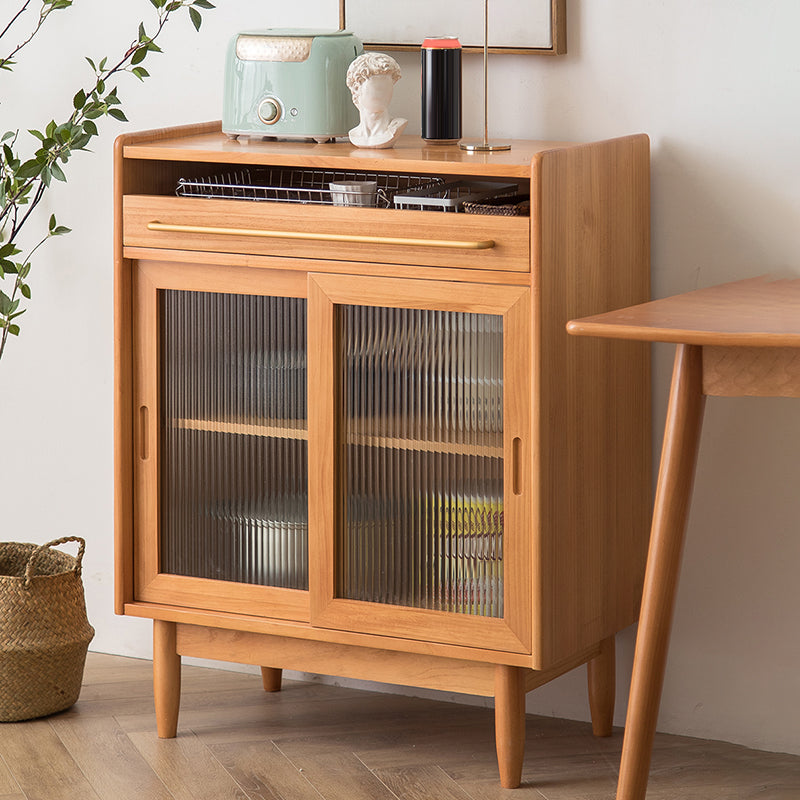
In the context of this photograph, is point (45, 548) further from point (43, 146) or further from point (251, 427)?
point (43, 146)

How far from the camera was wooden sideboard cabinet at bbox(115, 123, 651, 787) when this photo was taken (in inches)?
93.0

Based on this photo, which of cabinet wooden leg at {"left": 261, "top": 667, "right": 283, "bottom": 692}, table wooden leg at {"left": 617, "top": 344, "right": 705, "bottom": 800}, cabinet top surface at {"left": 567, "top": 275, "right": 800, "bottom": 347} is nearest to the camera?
cabinet top surface at {"left": 567, "top": 275, "right": 800, "bottom": 347}

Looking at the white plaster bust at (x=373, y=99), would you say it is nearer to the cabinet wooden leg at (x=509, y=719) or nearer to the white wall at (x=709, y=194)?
the white wall at (x=709, y=194)

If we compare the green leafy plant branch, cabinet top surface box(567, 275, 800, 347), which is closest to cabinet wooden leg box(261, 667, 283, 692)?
the green leafy plant branch

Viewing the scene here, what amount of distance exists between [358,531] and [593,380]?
49cm

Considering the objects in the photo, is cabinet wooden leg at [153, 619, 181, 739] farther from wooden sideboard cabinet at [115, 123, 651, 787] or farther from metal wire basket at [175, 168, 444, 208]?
metal wire basket at [175, 168, 444, 208]

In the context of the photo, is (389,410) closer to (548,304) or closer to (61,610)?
(548,304)

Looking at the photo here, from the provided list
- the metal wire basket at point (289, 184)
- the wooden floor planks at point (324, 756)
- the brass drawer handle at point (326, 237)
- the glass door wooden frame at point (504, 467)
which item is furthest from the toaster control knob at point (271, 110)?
the wooden floor planks at point (324, 756)

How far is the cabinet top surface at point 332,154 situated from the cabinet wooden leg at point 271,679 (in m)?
1.11

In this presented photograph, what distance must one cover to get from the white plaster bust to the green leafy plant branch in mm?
472

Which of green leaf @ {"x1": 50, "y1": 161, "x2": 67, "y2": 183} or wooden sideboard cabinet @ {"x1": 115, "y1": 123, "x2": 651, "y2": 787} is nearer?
wooden sideboard cabinet @ {"x1": 115, "y1": 123, "x2": 651, "y2": 787}

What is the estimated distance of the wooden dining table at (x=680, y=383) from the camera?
196 centimetres

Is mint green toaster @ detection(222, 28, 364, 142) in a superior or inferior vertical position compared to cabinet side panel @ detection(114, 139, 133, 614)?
superior

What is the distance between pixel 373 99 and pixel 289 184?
0.88ft
